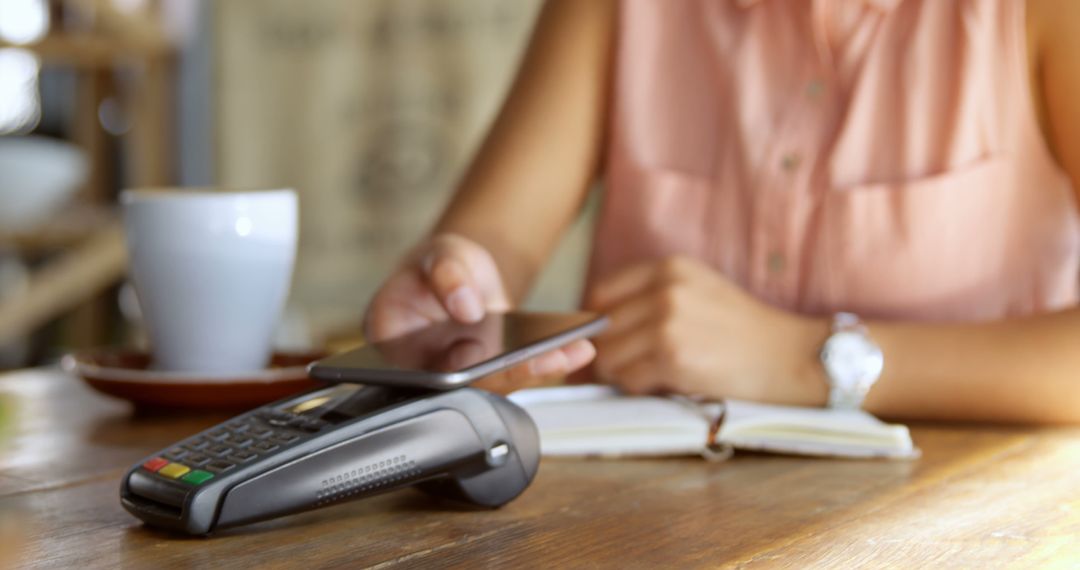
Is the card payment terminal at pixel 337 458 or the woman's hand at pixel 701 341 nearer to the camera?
the card payment terminal at pixel 337 458

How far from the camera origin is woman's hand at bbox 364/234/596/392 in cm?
62

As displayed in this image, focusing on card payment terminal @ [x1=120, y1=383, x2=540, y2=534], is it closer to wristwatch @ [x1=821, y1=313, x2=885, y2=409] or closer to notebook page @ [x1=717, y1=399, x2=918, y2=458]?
notebook page @ [x1=717, y1=399, x2=918, y2=458]

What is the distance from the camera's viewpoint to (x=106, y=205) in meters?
2.52

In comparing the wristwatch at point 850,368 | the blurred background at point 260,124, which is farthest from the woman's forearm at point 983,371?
the blurred background at point 260,124

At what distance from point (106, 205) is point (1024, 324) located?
6.97 ft

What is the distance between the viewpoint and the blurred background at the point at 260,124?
Result: 2371 millimetres

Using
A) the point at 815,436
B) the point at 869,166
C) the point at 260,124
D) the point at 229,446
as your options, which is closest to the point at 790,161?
the point at 869,166

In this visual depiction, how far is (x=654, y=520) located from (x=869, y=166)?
60cm

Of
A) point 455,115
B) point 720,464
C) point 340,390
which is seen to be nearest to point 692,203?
point 720,464

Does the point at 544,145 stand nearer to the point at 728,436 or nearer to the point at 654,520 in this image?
the point at 728,436

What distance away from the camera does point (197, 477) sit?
0.49m

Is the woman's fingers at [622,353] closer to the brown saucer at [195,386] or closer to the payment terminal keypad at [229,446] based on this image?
→ the brown saucer at [195,386]

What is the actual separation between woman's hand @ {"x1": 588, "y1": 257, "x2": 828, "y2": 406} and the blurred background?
1.54 metres

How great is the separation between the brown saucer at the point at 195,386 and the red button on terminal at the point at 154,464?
0.26 metres
